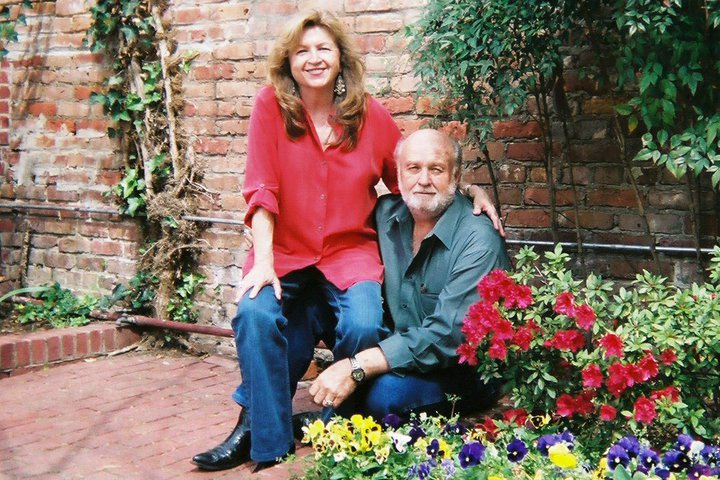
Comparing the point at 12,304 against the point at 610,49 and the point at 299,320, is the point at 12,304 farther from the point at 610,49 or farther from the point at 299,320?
the point at 610,49

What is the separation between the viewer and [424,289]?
357 centimetres

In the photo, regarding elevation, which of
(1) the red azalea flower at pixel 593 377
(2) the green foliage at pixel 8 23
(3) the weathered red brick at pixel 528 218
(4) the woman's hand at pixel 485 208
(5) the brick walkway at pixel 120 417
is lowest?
(5) the brick walkway at pixel 120 417

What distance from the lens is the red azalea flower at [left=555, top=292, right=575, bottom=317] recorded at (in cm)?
302

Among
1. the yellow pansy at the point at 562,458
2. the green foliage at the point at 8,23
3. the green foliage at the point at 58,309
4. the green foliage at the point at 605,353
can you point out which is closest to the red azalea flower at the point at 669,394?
the green foliage at the point at 605,353

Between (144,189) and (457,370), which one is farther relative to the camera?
(144,189)

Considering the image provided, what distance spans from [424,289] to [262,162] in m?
0.77

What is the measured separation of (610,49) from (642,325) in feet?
4.18

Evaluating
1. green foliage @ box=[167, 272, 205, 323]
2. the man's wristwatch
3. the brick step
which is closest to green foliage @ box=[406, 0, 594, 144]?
the man's wristwatch

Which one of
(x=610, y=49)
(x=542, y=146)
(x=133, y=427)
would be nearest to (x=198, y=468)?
(x=133, y=427)

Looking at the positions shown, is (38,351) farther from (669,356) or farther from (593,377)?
(669,356)

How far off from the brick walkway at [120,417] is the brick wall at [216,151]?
535mm

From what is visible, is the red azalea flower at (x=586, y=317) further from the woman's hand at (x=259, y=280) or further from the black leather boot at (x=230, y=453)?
the black leather boot at (x=230, y=453)

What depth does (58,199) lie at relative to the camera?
588 cm

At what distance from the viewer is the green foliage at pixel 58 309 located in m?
5.52
